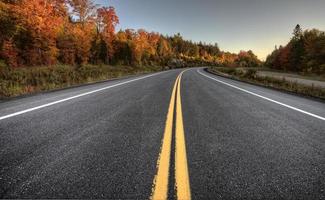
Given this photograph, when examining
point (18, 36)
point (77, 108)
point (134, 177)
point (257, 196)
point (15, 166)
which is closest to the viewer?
point (257, 196)

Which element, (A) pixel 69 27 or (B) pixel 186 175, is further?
(A) pixel 69 27

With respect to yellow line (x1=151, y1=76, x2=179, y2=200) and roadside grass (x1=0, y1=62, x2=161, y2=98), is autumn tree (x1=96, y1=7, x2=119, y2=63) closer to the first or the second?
roadside grass (x1=0, y1=62, x2=161, y2=98)

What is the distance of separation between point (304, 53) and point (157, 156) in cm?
7475

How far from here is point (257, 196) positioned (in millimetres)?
1918

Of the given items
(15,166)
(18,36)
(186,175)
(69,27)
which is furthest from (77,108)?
(69,27)

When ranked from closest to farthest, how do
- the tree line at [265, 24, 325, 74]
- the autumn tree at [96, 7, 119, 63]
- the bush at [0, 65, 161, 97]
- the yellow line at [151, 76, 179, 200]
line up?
the yellow line at [151, 76, 179, 200] → the bush at [0, 65, 161, 97] → the autumn tree at [96, 7, 119, 63] → the tree line at [265, 24, 325, 74]

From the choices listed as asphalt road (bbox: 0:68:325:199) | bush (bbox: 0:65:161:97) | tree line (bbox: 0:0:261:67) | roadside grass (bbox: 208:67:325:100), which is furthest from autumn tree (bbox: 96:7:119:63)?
asphalt road (bbox: 0:68:325:199)

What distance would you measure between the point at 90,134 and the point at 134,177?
1658mm

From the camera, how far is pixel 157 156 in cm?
268

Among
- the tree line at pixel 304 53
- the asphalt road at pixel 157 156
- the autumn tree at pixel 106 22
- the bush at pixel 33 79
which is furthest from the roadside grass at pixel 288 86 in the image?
the tree line at pixel 304 53

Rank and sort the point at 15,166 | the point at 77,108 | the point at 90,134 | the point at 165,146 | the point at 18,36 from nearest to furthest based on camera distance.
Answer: the point at 15,166, the point at 165,146, the point at 90,134, the point at 77,108, the point at 18,36

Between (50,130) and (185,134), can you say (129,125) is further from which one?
(50,130)

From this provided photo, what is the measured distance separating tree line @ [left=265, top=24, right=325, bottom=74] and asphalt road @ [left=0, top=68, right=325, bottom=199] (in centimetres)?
5903

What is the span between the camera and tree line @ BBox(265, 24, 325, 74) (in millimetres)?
53531
